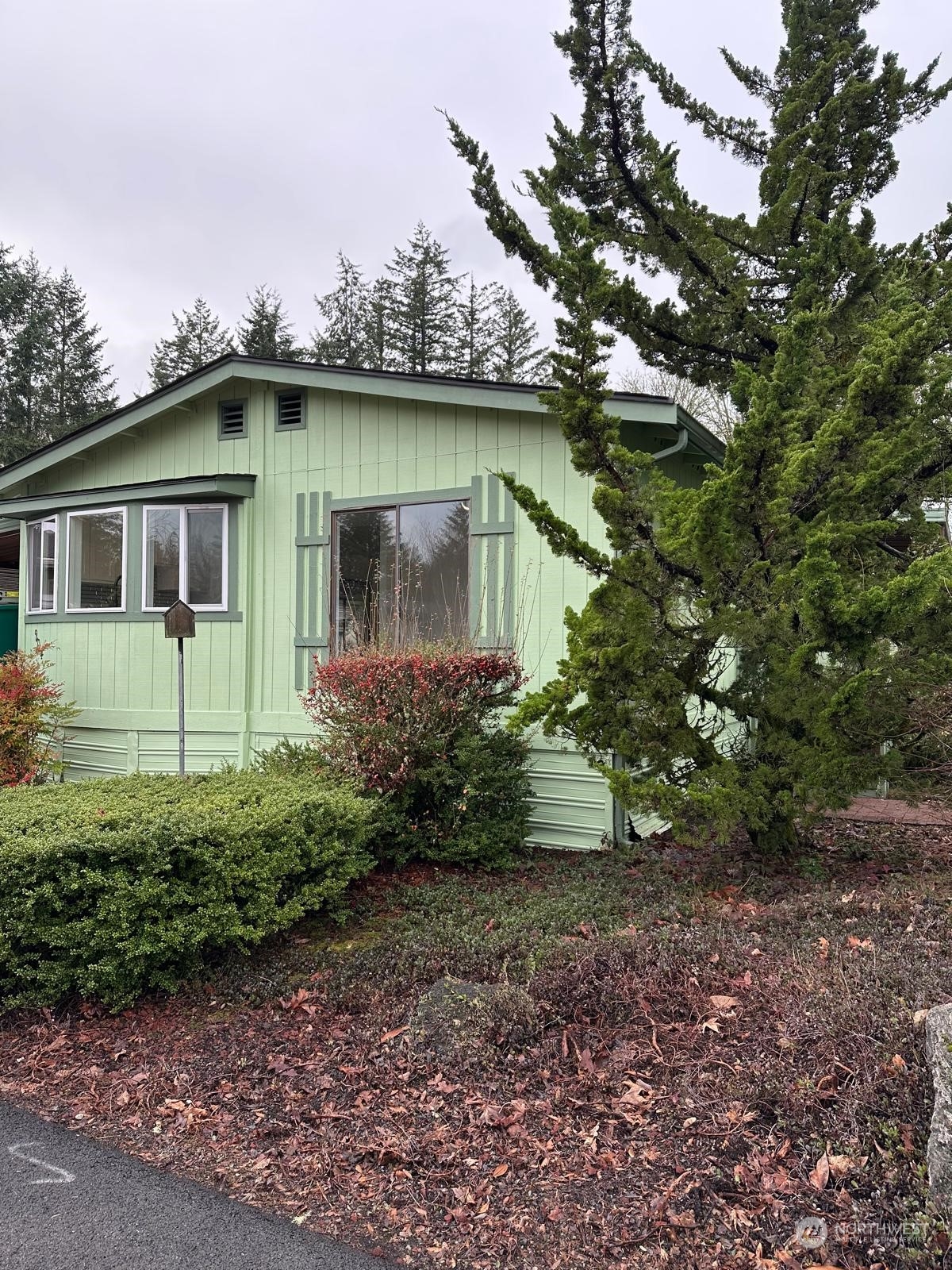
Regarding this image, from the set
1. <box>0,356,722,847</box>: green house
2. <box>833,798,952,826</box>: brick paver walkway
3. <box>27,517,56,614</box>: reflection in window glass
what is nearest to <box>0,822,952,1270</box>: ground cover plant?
<box>833,798,952,826</box>: brick paver walkway

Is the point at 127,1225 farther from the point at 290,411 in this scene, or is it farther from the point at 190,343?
the point at 190,343

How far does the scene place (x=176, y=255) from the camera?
82.8 ft

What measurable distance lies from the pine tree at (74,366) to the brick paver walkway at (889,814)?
2627 centimetres

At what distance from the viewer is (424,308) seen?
2580 cm

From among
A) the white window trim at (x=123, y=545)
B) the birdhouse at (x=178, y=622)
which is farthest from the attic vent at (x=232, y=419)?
the birdhouse at (x=178, y=622)

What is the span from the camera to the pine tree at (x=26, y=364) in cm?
2634

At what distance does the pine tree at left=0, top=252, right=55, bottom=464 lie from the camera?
26344 millimetres

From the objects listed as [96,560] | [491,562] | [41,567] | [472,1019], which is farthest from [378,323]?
[472,1019]

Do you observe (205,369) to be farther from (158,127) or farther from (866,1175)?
(866,1175)

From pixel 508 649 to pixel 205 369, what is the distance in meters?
4.37

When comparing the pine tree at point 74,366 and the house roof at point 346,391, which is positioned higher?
the pine tree at point 74,366

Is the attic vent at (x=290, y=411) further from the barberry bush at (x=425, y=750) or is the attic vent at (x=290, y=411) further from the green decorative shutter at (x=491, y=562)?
the barberry bush at (x=425, y=750)

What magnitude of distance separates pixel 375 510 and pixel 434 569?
0.89 m

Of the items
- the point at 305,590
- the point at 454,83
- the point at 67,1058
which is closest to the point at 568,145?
the point at 454,83
